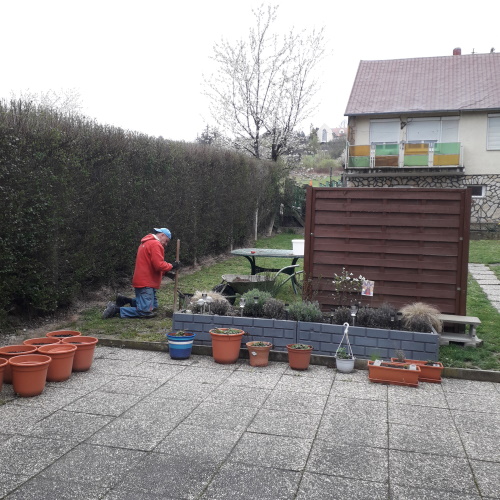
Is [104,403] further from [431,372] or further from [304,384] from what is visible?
[431,372]

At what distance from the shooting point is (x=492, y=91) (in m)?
24.6

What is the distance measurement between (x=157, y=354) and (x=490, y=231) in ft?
65.2

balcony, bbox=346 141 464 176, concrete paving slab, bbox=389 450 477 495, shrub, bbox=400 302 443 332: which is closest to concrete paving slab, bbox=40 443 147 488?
concrete paving slab, bbox=389 450 477 495

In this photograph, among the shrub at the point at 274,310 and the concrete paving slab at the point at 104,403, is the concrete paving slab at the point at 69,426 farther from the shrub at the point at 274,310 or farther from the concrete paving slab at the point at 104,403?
the shrub at the point at 274,310

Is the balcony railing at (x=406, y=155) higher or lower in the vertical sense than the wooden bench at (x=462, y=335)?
higher

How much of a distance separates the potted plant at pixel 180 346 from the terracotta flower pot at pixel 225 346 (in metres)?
0.31

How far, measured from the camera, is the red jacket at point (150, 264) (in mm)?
8102

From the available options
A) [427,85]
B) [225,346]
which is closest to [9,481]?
[225,346]

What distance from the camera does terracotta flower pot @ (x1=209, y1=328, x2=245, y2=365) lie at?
6301 mm

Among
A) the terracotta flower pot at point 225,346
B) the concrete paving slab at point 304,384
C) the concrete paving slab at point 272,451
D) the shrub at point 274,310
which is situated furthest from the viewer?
the shrub at point 274,310

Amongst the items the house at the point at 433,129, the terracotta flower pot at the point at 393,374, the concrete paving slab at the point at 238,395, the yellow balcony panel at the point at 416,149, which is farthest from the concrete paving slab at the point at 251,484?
the yellow balcony panel at the point at 416,149

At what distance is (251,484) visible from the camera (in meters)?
3.46

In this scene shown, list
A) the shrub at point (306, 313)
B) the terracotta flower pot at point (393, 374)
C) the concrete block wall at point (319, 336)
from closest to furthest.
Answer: the terracotta flower pot at point (393, 374), the concrete block wall at point (319, 336), the shrub at point (306, 313)

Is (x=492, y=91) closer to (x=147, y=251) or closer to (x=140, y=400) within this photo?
(x=147, y=251)
